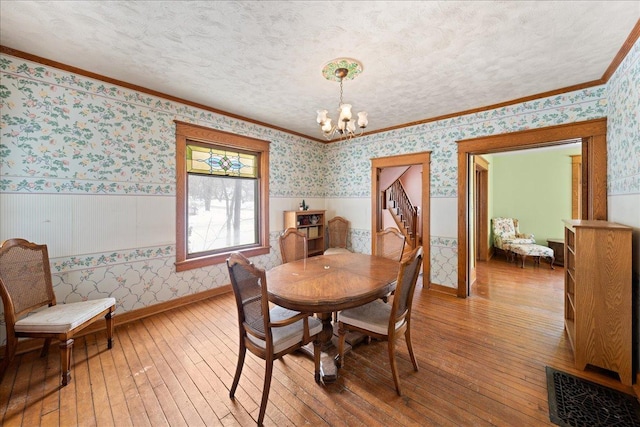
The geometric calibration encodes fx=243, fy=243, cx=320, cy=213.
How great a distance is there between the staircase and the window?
3.58 metres

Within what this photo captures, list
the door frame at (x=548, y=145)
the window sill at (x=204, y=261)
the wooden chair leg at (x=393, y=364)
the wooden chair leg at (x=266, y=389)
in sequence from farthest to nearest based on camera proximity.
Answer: the window sill at (x=204, y=261), the door frame at (x=548, y=145), the wooden chair leg at (x=393, y=364), the wooden chair leg at (x=266, y=389)

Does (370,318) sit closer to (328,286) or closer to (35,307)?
(328,286)

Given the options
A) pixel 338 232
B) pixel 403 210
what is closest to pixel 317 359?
pixel 338 232

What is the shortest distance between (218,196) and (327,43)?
260cm

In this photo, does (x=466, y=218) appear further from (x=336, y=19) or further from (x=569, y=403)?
(x=336, y=19)

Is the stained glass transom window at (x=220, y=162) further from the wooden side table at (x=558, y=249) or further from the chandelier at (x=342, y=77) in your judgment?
the wooden side table at (x=558, y=249)

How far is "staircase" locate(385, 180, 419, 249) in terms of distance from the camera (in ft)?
20.9

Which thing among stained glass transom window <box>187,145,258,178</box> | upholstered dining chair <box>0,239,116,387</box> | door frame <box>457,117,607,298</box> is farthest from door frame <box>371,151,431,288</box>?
upholstered dining chair <box>0,239,116,387</box>

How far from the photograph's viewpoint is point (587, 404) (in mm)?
1646

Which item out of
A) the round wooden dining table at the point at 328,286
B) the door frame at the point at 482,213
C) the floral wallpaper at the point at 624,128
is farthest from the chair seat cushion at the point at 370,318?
the door frame at the point at 482,213

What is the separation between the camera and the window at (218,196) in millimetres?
3189

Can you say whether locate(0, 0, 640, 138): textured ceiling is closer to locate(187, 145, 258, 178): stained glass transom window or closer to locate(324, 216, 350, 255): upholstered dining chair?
locate(187, 145, 258, 178): stained glass transom window

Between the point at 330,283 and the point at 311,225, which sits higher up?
the point at 311,225

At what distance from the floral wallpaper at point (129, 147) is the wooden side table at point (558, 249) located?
3174mm
